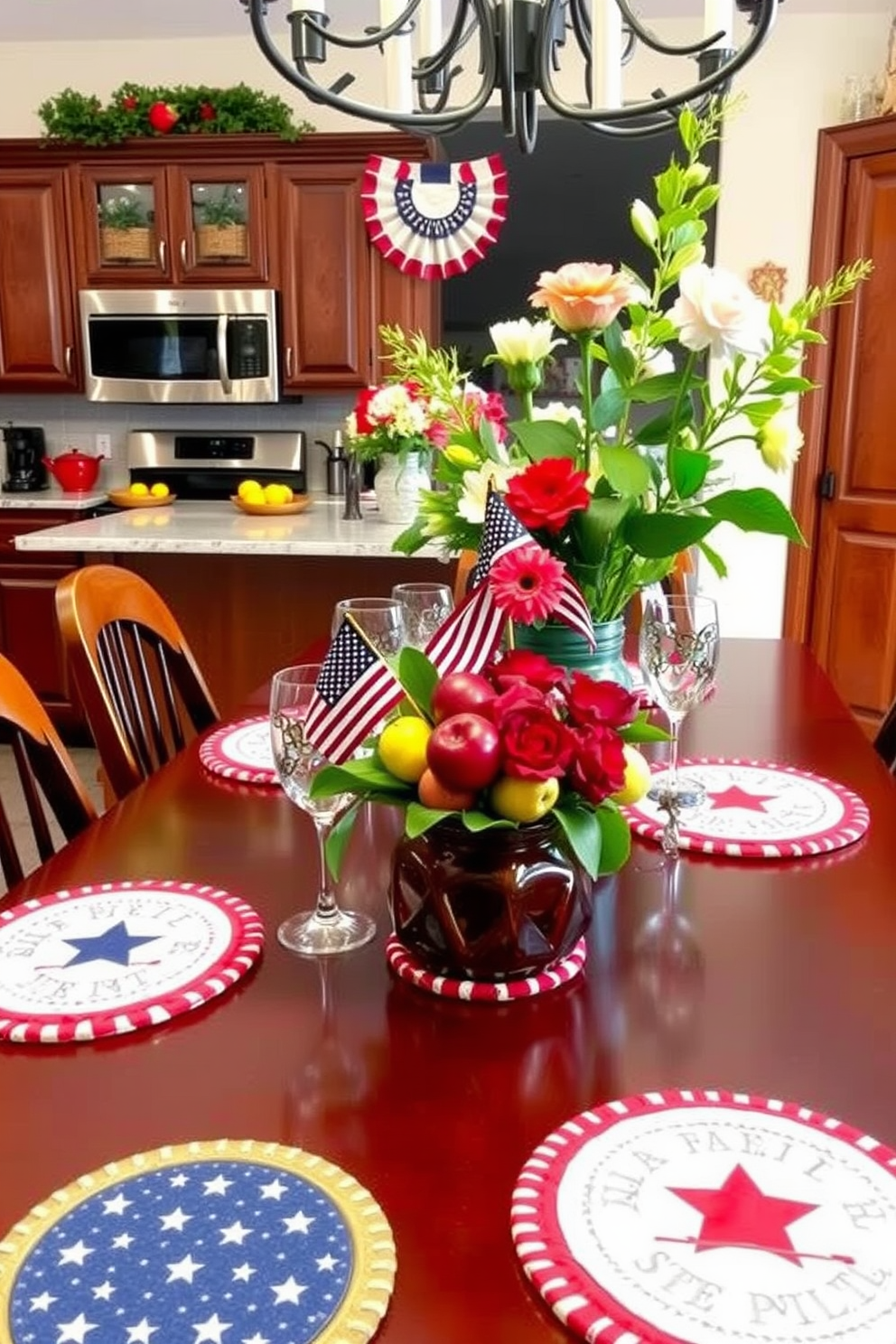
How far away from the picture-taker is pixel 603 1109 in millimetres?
749

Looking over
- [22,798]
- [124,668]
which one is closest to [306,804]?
[124,668]

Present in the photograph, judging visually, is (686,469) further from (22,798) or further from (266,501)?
(22,798)

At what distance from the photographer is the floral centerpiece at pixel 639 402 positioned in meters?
1.05

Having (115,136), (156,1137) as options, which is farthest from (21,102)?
(156,1137)

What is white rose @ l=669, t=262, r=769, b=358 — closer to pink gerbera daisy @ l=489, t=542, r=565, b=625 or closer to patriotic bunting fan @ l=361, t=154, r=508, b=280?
pink gerbera daisy @ l=489, t=542, r=565, b=625

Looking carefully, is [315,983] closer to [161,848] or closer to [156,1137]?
[156,1137]

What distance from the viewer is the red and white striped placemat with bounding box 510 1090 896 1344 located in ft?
1.90

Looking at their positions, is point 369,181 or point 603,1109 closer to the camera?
point 603,1109

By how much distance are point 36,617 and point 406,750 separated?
151 inches

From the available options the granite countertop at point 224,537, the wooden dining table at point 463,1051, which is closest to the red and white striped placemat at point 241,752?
the wooden dining table at point 463,1051

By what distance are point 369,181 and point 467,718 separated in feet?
13.1

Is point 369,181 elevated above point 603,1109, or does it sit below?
above

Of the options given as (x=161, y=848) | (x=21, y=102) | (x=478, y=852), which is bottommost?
(x=161, y=848)

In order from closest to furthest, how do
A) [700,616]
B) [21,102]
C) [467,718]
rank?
[467,718] < [700,616] < [21,102]
